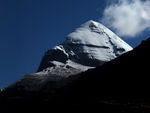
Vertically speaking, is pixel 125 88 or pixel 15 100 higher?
pixel 15 100

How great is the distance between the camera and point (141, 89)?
3765 inches

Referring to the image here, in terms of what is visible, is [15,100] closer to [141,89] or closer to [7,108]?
[7,108]

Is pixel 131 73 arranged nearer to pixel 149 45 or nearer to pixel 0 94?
pixel 149 45

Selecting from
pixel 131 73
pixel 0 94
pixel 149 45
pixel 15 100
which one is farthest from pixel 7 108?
pixel 149 45

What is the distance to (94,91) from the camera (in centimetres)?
11025

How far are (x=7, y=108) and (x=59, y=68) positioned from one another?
6672 centimetres

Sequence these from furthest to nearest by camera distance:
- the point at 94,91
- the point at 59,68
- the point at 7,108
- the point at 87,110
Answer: the point at 59,68
the point at 7,108
the point at 94,91
the point at 87,110

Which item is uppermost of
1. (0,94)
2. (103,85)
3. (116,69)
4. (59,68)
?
(59,68)

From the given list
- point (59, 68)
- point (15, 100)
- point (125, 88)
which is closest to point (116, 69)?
point (125, 88)

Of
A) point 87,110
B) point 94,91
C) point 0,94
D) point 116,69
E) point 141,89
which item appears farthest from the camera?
point 0,94

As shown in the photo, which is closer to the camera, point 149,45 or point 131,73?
point 131,73

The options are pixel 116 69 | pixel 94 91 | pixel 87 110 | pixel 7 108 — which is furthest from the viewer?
pixel 7 108

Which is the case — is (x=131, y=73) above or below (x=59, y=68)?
below

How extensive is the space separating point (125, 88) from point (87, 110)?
49.3 metres
